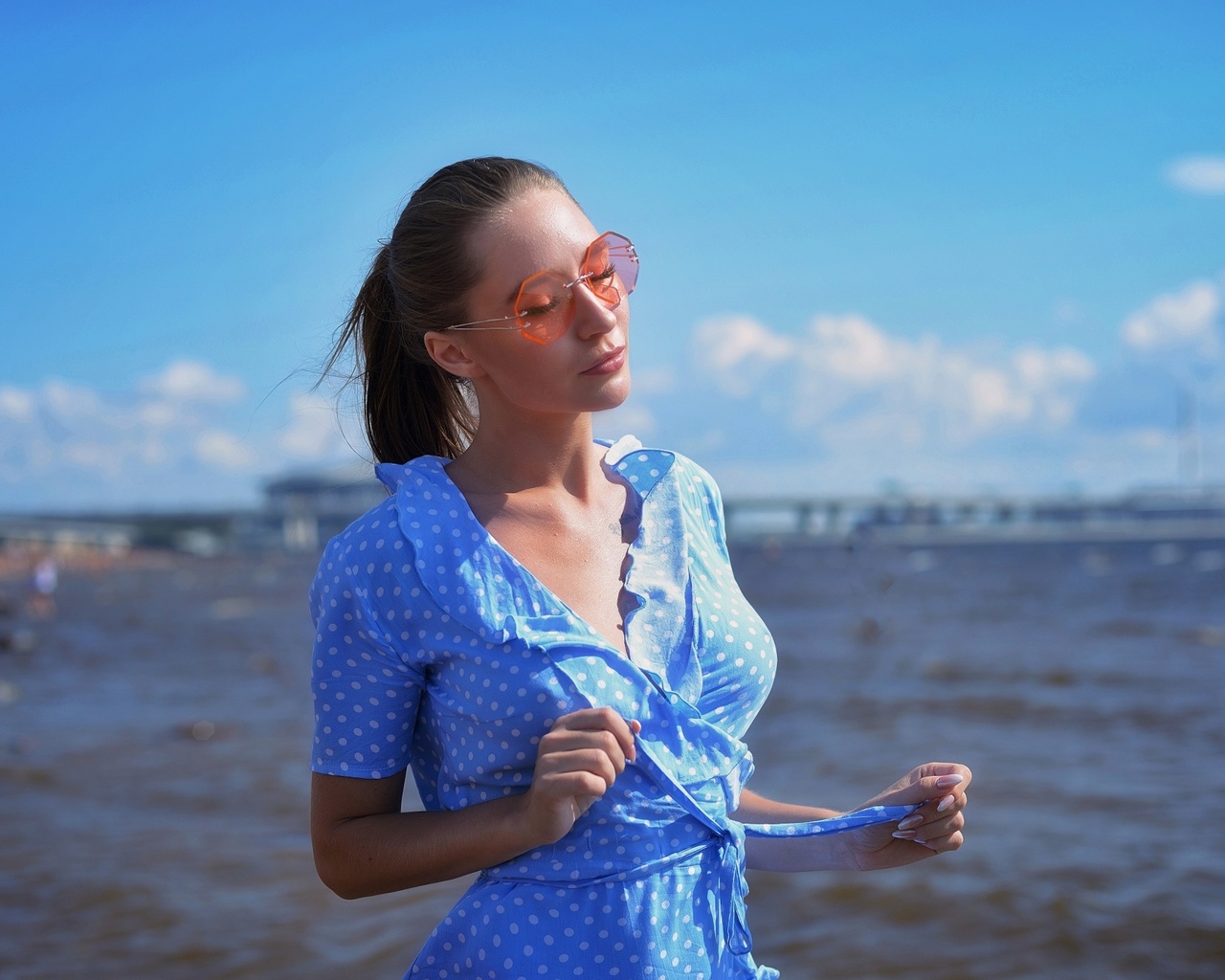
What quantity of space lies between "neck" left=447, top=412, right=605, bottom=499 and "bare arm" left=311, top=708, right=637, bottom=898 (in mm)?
438

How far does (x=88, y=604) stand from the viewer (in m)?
38.4

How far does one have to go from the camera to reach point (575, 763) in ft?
4.48

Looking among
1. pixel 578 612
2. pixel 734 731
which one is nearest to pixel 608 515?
pixel 578 612

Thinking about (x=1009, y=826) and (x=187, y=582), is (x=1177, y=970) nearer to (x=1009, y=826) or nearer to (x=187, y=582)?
(x=1009, y=826)

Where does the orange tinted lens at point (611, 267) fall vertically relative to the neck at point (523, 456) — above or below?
above

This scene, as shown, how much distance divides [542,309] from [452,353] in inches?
6.9

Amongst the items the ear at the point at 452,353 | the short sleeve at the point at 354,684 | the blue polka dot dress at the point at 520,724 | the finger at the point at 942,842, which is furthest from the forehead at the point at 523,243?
the finger at the point at 942,842

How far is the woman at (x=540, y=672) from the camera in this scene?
4.92 ft

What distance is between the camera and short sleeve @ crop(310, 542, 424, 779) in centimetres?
152

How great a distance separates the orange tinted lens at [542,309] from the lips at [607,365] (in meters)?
0.07

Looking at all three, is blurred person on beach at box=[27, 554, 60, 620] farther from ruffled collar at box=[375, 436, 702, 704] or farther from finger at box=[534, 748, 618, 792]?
finger at box=[534, 748, 618, 792]

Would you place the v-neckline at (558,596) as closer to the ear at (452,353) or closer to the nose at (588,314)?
the ear at (452,353)

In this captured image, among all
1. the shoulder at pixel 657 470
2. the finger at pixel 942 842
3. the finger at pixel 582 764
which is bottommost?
the finger at pixel 942 842

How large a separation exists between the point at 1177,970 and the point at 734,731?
512cm
